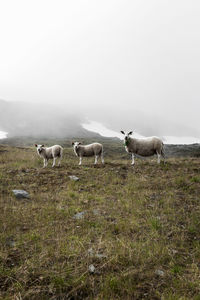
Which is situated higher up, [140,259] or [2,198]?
[140,259]

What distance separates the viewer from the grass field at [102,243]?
3.17m

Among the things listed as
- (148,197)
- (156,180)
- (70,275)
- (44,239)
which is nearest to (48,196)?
(44,239)

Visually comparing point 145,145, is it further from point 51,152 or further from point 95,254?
point 95,254

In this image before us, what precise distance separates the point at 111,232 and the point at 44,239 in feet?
5.94

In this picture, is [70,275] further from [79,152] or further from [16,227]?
[79,152]

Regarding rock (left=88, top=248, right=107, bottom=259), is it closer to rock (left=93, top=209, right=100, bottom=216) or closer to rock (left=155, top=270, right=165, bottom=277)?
rock (left=155, top=270, right=165, bottom=277)

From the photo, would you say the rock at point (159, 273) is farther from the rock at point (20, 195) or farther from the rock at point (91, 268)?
the rock at point (20, 195)

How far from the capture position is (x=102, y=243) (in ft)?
14.3

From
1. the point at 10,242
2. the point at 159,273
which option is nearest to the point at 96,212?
the point at 10,242

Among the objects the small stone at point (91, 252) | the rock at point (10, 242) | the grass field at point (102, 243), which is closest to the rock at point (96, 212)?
the grass field at point (102, 243)

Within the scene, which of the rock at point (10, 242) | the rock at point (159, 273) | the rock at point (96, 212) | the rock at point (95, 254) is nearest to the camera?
the rock at point (159, 273)

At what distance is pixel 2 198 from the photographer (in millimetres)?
7859

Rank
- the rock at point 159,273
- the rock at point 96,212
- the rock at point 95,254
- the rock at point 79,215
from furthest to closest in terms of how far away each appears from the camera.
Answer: the rock at point 96,212 < the rock at point 79,215 < the rock at point 95,254 < the rock at point 159,273

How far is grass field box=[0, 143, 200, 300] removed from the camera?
10.4 feet
